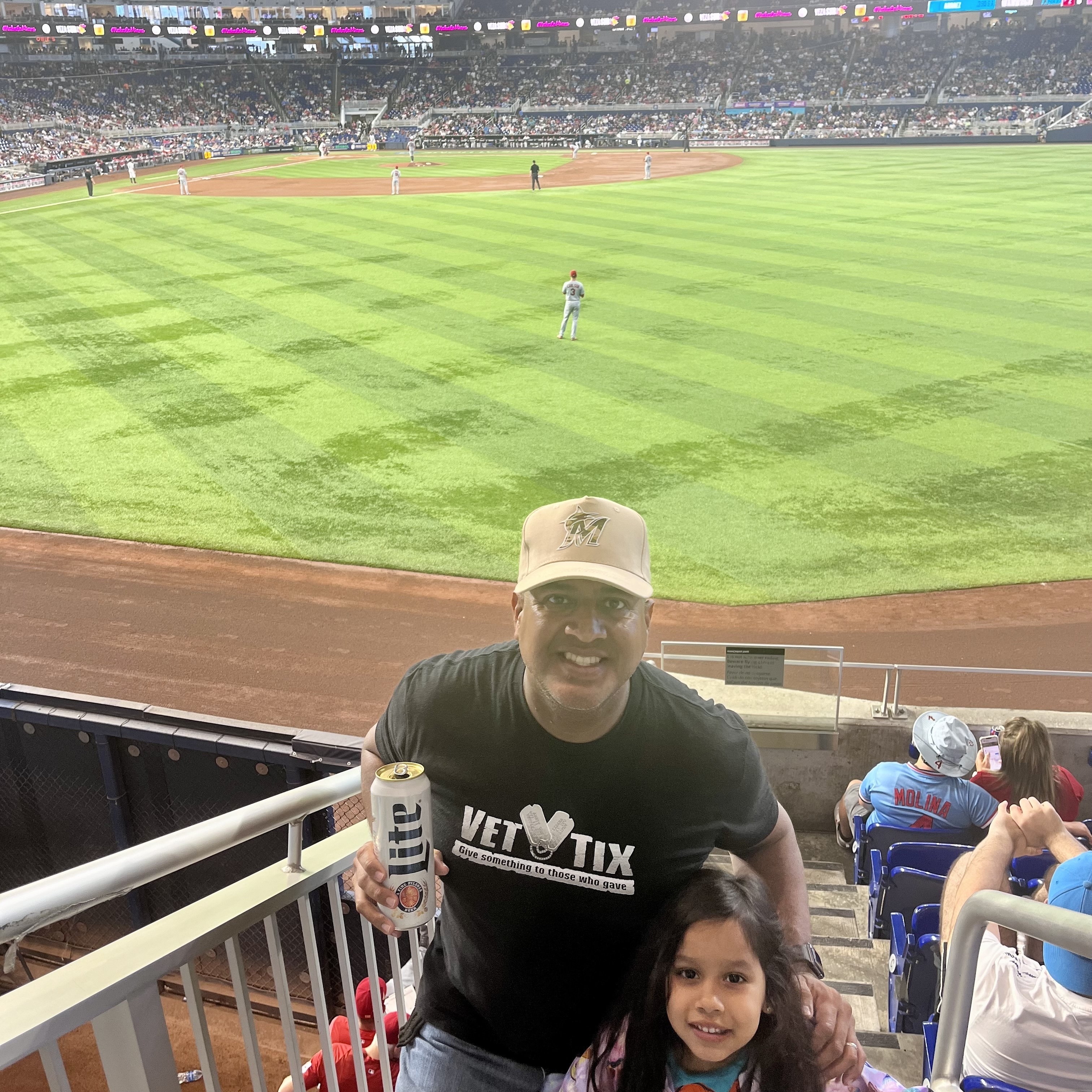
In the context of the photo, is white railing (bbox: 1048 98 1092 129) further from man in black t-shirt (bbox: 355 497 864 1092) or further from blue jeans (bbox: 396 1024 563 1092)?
blue jeans (bbox: 396 1024 563 1092)

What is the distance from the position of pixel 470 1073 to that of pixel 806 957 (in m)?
0.96

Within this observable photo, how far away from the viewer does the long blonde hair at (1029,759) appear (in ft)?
18.2

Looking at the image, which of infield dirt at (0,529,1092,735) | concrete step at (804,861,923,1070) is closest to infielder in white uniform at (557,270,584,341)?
infield dirt at (0,529,1092,735)

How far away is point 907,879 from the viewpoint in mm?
4973

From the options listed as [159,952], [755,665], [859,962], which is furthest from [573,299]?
[159,952]

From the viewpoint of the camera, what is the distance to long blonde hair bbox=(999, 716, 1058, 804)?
5535 millimetres

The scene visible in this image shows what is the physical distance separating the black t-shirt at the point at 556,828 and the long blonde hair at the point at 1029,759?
350 cm

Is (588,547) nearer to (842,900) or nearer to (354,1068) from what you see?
(354,1068)

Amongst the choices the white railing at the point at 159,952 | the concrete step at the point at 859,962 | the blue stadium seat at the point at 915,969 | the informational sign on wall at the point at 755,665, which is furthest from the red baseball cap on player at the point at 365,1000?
the informational sign on wall at the point at 755,665

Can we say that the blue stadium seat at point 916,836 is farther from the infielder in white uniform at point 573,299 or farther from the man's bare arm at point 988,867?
the infielder in white uniform at point 573,299

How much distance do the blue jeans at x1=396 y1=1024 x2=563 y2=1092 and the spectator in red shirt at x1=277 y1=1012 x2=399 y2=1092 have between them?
39 cm

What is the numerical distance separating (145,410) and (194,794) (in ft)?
43.2

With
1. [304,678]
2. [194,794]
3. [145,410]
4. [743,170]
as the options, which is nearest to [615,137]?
[743,170]

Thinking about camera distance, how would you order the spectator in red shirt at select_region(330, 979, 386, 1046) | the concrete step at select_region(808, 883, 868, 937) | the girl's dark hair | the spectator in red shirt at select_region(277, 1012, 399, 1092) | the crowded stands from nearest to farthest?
the girl's dark hair
the spectator in red shirt at select_region(277, 1012, 399, 1092)
the spectator in red shirt at select_region(330, 979, 386, 1046)
the concrete step at select_region(808, 883, 868, 937)
the crowded stands
